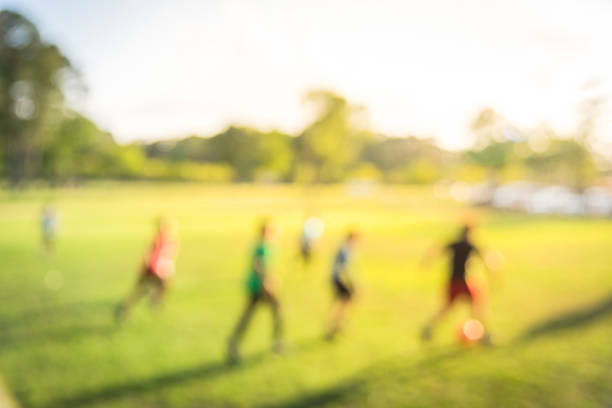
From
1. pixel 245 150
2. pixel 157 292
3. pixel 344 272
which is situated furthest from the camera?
pixel 245 150

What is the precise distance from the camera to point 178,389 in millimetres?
4539

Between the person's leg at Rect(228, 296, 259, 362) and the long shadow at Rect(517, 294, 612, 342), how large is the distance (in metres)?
4.47

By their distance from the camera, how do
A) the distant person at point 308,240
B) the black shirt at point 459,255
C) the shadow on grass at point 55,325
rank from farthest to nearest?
the distant person at point 308,240, the shadow on grass at point 55,325, the black shirt at point 459,255

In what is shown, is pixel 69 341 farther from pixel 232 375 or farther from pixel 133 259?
pixel 133 259

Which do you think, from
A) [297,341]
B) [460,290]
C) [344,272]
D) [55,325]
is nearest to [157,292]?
[55,325]

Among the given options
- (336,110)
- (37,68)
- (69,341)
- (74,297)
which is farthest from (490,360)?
(336,110)

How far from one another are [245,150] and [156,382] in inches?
2653

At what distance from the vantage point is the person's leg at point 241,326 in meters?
5.12

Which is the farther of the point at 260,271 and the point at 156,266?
the point at 156,266

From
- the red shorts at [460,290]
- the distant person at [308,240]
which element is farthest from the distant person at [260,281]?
the distant person at [308,240]

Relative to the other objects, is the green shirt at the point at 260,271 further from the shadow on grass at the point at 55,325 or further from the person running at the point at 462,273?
the shadow on grass at the point at 55,325

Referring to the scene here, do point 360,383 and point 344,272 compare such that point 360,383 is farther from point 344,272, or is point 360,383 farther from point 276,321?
point 344,272

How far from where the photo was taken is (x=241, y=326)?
5.26m

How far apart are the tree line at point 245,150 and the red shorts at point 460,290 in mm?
1867
